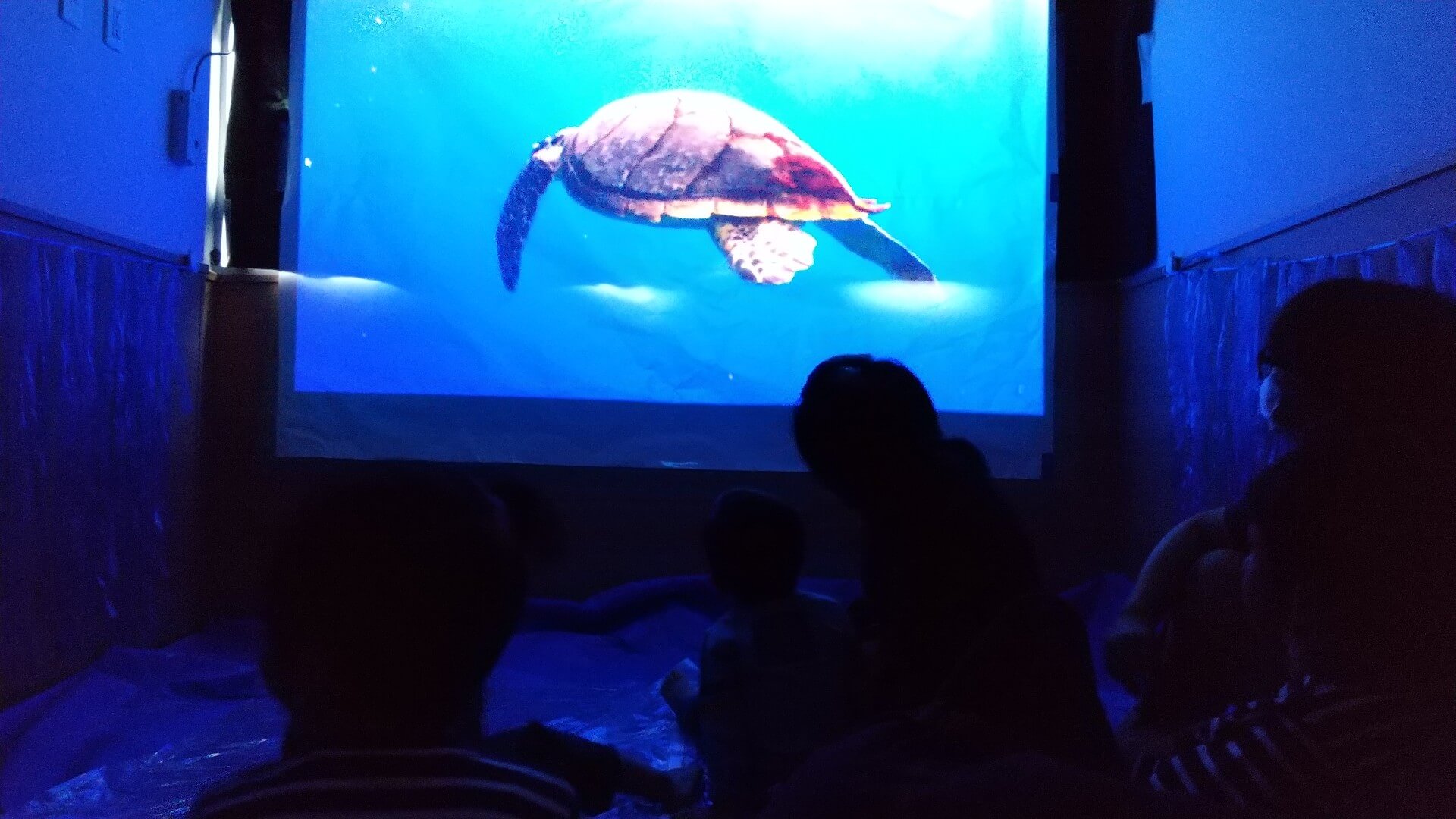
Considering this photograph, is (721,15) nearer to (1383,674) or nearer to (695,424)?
(695,424)

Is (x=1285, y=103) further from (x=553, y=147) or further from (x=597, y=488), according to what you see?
(x=553, y=147)

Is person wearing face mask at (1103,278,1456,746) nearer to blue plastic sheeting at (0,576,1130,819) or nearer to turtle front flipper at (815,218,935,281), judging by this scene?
blue plastic sheeting at (0,576,1130,819)

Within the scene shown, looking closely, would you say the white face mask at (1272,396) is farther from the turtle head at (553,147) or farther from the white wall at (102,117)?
the turtle head at (553,147)

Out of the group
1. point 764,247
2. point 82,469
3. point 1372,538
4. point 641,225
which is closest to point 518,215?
point 641,225

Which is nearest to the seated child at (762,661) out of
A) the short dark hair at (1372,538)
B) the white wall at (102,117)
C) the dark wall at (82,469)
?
the short dark hair at (1372,538)

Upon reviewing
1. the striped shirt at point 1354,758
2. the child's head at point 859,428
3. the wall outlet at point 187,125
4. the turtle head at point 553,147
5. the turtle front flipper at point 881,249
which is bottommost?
the striped shirt at point 1354,758

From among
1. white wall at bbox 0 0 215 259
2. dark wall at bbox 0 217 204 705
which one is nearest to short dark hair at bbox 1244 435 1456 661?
dark wall at bbox 0 217 204 705

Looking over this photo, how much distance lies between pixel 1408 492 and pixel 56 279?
1738 millimetres

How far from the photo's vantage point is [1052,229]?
1.99 meters

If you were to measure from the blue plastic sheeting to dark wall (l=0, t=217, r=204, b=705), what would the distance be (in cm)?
10

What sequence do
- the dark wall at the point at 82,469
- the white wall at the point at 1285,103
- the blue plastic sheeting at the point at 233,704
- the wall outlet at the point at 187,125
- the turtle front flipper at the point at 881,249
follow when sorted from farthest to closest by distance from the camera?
the turtle front flipper at the point at 881,249
the wall outlet at the point at 187,125
the dark wall at the point at 82,469
the white wall at the point at 1285,103
the blue plastic sheeting at the point at 233,704

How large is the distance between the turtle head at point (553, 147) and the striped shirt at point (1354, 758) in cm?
189

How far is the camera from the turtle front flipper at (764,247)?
2.07 m

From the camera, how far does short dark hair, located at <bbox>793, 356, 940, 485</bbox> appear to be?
70cm
